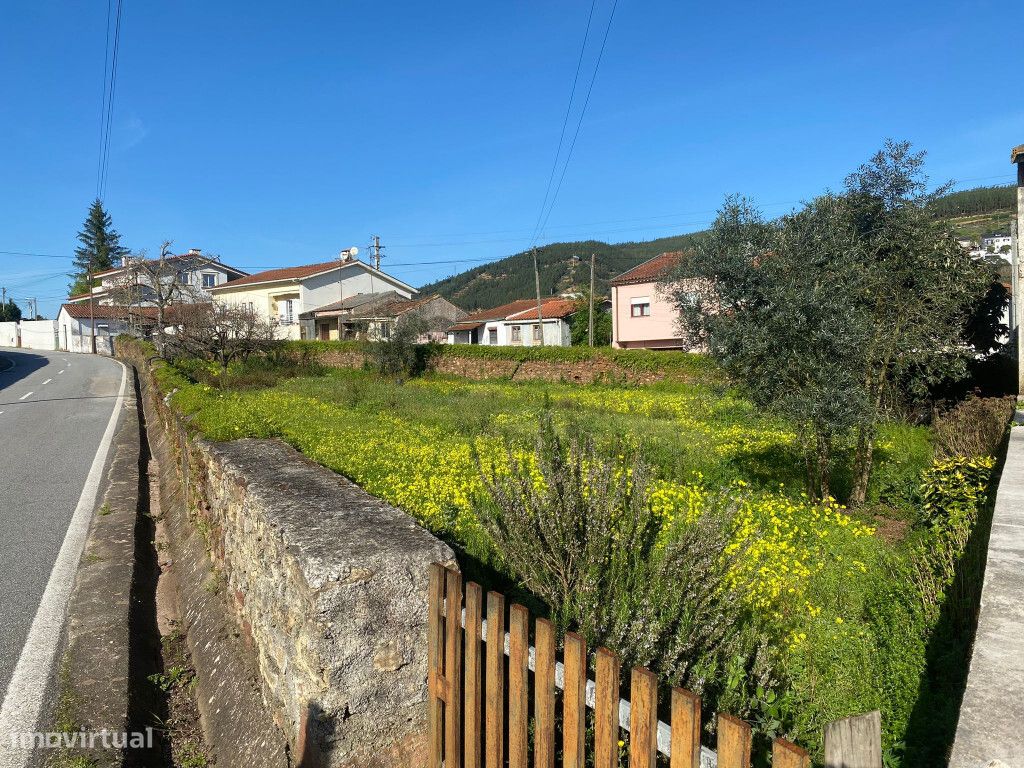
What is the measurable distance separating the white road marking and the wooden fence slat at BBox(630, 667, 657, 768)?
305 cm

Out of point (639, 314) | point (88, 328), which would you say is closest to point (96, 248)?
point (88, 328)

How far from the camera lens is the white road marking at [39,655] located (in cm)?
335

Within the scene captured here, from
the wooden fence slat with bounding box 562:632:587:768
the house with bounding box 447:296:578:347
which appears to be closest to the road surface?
the wooden fence slat with bounding box 562:632:587:768

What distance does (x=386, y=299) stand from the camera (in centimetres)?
4831

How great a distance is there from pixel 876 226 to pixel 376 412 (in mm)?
8873

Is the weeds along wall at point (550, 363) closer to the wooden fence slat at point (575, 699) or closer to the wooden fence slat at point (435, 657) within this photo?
the wooden fence slat at point (435, 657)

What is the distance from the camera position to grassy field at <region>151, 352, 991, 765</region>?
3373 mm

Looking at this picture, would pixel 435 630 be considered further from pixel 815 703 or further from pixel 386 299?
pixel 386 299

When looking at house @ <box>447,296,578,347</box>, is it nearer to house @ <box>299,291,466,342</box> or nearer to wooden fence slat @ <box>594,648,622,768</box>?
house @ <box>299,291,466,342</box>

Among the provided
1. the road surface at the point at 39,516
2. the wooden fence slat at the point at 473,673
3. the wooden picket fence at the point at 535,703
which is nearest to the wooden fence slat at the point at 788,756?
the wooden picket fence at the point at 535,703

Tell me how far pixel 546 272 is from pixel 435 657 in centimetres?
11952

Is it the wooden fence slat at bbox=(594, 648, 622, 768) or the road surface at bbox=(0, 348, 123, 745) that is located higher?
the wooden fence slat at bbox=(594, 648, 622, 768)

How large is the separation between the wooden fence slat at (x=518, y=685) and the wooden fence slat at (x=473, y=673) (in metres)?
0.18

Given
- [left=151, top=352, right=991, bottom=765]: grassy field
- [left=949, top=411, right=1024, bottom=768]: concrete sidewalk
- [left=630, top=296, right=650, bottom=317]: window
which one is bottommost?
[left=151, top=352, right=991, bottom=765]: grassy field
